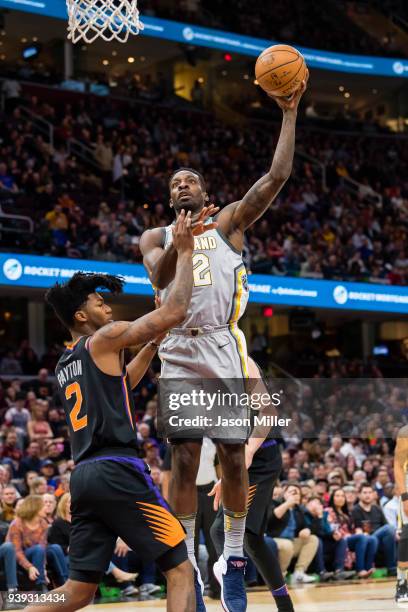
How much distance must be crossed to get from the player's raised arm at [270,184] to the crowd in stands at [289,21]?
22.6m

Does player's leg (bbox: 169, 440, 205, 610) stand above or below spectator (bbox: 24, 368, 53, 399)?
below

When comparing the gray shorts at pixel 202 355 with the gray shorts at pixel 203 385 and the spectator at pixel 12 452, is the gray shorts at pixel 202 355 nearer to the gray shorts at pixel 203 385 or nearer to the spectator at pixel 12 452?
the gray shorts at pixel 203 385

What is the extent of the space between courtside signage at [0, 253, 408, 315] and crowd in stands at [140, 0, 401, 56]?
1015cm

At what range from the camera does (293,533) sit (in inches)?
478

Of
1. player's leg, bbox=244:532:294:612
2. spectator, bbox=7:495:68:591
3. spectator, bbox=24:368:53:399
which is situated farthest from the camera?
spectator, bbox=24:368:53:399

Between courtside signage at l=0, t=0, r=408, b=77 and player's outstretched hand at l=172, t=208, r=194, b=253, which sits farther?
courtside signage at l=0, t=0, r=408, b=77

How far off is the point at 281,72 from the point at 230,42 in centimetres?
2135

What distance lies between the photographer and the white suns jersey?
6.27 m

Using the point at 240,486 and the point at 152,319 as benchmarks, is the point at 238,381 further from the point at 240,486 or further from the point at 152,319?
the point at 152,319

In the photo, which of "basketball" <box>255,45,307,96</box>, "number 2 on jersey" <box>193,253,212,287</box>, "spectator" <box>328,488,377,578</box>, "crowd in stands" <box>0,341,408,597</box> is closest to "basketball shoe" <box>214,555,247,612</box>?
"number 2 on jersey" <box>193,253,212,287</box>

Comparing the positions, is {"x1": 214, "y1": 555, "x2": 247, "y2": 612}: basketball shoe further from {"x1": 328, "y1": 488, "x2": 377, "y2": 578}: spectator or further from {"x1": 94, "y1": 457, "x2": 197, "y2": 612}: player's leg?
{"x1": 328, "y1": 488, "x2": 377, "y2": 578}: spectator

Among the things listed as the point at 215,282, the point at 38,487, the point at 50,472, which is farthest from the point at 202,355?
the point at 50,472

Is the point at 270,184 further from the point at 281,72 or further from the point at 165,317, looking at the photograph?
the point at 165,317

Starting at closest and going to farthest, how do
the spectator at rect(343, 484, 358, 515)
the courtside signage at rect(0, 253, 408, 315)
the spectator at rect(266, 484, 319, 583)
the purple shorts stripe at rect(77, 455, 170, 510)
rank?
the purple shorts stripe at rect(77, 455, 170, 510)
the spectator at rect(266, 484, 319, 583)
the spectator at rect(343, 484, 358, 515)
the courtside signage at rect(0, 253, 408, 315)
